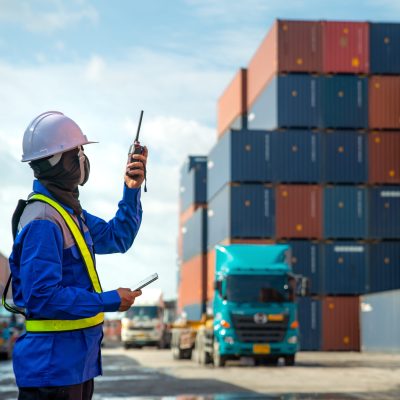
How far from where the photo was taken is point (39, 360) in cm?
336

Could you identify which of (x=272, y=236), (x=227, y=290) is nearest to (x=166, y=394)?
(x=227, y=290)

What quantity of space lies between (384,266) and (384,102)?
644 centimetres

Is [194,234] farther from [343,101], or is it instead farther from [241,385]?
[241,385]

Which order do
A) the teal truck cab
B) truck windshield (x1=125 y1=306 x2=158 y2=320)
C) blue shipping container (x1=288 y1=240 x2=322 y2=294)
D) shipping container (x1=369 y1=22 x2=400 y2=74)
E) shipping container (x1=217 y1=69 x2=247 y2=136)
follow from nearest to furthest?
the teal truck cab < blue shipping container (x1=288 y1=240 x2=322 y2=294) < shipping container (x1=369 y1=22 x2=400 y2=74) < truck windshield (x1=125 y1=306 x2=158 y2=320) < shipping container (x1=217 y1=69 x2=247 y2=136)

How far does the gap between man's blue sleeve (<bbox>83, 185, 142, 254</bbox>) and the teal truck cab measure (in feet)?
64.0

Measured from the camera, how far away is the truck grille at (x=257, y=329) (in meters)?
23.4

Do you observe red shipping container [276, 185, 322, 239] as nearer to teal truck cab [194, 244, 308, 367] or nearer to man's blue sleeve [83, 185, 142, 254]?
teal truck cab [194, 244, 308, 367]

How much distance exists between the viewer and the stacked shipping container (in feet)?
126

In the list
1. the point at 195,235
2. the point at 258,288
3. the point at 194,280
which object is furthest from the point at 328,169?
the point at 258,288

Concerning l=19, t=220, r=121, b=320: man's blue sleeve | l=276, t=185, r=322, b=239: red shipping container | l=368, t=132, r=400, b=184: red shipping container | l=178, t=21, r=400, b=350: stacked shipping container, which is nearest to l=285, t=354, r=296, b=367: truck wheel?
l=178, t=21, r=400, b=350: stacked shipping container

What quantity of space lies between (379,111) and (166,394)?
1076 inches

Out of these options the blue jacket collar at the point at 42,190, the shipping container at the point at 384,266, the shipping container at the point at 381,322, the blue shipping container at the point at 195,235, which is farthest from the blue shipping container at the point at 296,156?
the blue jacket collar at the point at 42,190

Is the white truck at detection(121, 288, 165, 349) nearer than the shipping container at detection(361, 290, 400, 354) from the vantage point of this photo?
No

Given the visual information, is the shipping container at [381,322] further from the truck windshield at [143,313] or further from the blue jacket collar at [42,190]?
the blue jacket collar at [42,190]
